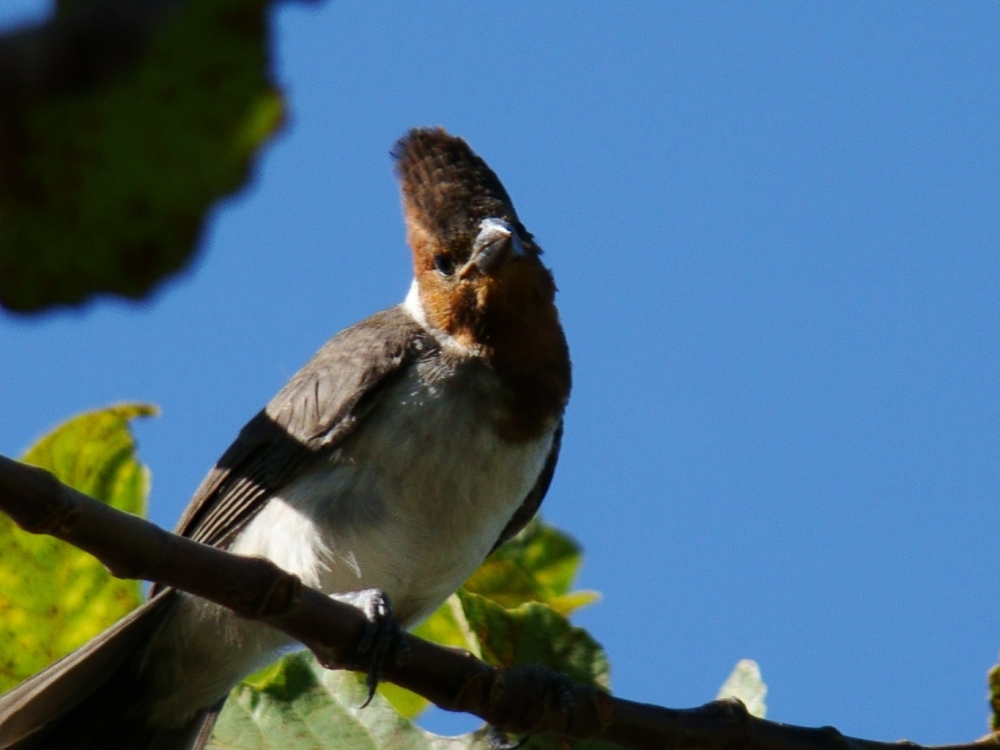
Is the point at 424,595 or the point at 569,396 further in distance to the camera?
the point at 569,396

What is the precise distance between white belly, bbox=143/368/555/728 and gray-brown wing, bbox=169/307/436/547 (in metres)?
0.05

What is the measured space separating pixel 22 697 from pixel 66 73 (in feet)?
10.5

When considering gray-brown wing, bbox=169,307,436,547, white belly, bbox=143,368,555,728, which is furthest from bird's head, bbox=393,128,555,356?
white belly, bbox=143,368,555,728

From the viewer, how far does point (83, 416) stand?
2.76 metres

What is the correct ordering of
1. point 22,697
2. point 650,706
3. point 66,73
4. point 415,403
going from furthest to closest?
point 415,403 < point 22,697 < point 650,706 < point 66,73

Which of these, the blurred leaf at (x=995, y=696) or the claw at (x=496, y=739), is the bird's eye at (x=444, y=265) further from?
the blurred leaf at (x=995, y=696)

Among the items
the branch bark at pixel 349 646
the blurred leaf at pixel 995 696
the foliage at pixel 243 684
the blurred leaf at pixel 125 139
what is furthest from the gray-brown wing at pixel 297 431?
the blurred leaf at pixel 125 139

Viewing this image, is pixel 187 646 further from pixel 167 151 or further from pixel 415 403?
pixel 167 151

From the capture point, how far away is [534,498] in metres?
4.41

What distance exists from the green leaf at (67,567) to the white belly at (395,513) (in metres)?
0.82

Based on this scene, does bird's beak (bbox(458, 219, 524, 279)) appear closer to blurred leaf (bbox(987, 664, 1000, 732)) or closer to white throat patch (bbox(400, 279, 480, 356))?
white throat patch (bbox(400, 279, 480, 356))

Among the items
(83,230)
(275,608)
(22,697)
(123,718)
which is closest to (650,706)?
(275,608)

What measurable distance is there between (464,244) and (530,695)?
188 centimetres

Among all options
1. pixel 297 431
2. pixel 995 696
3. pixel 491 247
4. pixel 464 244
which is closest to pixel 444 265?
pixel 464 244
